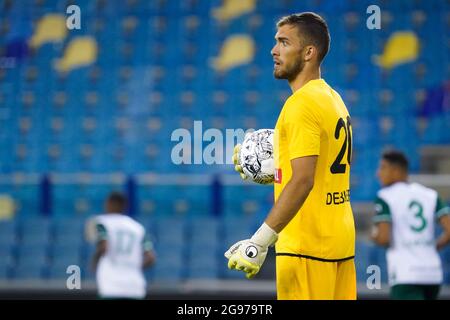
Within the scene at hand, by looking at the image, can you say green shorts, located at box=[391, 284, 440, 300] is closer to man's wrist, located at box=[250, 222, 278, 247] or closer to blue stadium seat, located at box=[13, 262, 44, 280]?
man's wrist, located at box=[250, 222, 278, 247]

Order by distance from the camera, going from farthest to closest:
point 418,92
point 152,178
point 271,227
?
point 418,92
point 152,178
point 271,227

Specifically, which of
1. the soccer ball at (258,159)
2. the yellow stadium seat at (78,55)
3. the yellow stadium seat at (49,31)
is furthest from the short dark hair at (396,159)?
the yellow stadium seat at (49,31)

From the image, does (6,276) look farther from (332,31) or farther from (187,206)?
(332,31)

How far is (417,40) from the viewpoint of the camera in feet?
44.8

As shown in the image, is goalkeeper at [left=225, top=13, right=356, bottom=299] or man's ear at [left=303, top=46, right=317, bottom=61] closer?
goalkeeper at [left=225, top=13, right=356, bottom=299]

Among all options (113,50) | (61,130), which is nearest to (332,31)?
(113,50)

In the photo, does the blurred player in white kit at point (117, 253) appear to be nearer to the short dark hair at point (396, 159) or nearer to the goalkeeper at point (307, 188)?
the short dark hair at point (396, 159)

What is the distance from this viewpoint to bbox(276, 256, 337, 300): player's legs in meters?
4.38

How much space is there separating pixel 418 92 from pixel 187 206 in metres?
3.61

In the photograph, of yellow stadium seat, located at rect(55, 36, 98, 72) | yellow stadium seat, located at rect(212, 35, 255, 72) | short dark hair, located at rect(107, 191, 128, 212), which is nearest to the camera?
short dark hair, located at rect(107, 191, 128, 212)

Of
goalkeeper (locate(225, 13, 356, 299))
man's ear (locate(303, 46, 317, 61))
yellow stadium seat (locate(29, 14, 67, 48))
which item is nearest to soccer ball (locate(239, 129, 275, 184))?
goalkeeper (locate(225, 13, 356, 299))

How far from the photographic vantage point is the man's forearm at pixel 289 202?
4.22 metres

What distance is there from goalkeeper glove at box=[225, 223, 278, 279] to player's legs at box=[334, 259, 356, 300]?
1.44 feet

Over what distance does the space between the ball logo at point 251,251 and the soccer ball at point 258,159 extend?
2.13 ft
